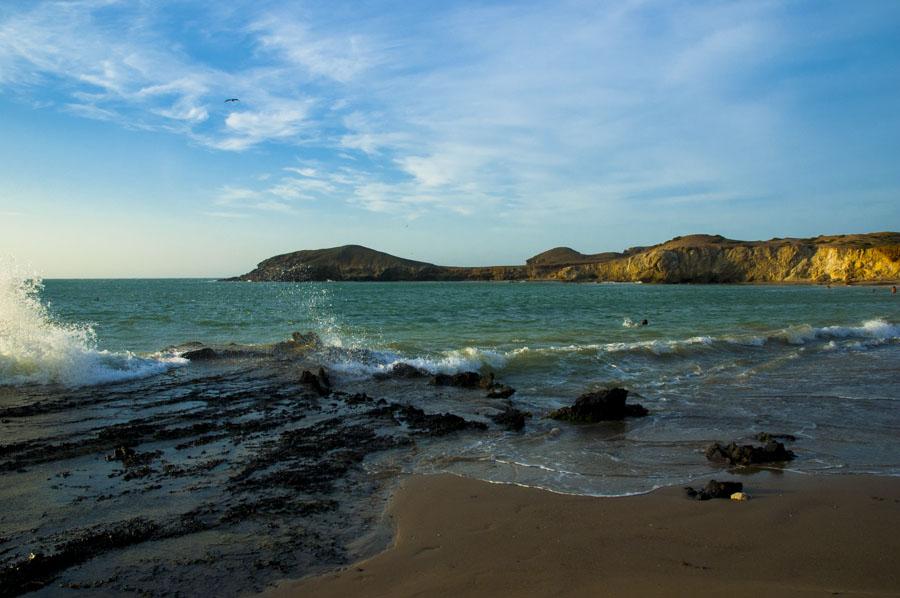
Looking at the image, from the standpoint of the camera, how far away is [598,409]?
33.3 ft

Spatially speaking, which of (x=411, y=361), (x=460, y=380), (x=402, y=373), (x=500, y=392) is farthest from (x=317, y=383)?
(x=500, y=392)

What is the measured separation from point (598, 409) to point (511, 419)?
5.28 ft

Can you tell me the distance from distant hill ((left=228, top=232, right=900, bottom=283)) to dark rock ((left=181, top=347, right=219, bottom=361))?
317 feet

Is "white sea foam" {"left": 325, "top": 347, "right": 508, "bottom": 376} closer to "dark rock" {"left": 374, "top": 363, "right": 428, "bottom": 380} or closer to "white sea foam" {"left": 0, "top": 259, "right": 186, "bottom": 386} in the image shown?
"dark rock" {"left": 374, "top": 363, "right": 428, "bottom": 380}

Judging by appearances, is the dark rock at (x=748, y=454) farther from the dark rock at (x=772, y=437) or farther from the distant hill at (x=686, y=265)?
the distant hill at (x=686, y=265)

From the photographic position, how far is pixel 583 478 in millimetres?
7059

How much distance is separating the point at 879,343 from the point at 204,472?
80.5 feet

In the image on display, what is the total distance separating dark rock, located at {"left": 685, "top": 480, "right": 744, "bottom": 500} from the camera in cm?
624

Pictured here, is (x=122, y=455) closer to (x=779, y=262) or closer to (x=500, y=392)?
(x=500, y=392)

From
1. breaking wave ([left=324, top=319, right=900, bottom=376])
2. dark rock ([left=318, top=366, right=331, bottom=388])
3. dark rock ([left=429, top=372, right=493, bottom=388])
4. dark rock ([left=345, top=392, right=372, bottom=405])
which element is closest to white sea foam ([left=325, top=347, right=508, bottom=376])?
breaking wave ([left=324, top=319, right=900, bottom=376])

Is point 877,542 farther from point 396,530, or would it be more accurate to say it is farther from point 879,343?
point 879,343

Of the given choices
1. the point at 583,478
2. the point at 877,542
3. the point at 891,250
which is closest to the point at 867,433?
the point at 877,542

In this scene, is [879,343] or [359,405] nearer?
[359,405]

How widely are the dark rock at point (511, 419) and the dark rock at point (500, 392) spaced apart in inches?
65.8
